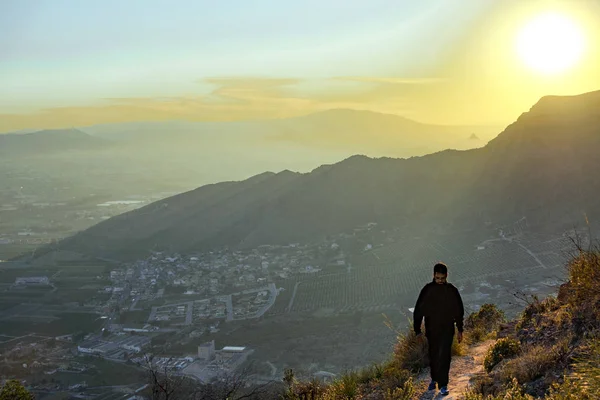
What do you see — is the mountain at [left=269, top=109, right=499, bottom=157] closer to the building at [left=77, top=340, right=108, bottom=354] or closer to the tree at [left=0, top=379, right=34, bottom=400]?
the building at [left=77, top=340, right=108, bottom=354]

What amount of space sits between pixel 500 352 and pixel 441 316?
1309mm

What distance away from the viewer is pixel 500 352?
5.98m

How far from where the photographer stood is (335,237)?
35.2m

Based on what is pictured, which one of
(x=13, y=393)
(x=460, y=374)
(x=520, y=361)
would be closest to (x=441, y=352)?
(x=520, y=361)

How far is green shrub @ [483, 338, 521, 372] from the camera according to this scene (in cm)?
591

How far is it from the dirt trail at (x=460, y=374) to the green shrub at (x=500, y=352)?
187 millimetres

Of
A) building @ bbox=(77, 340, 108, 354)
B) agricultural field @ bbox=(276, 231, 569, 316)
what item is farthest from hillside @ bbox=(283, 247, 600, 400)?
building @ bbox=(77, 340, 108, 354)

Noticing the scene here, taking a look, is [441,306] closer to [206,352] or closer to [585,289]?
[585,289]

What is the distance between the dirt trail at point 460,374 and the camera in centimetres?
534

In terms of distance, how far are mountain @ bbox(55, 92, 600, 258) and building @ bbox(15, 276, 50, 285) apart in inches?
223

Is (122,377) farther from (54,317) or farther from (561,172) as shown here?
(561,172)

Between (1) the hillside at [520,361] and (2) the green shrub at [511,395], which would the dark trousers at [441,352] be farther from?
A: (2) the green shrub at [511,395]

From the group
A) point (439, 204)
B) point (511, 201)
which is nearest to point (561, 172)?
point (511, 201)

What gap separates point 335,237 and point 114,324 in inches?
637
